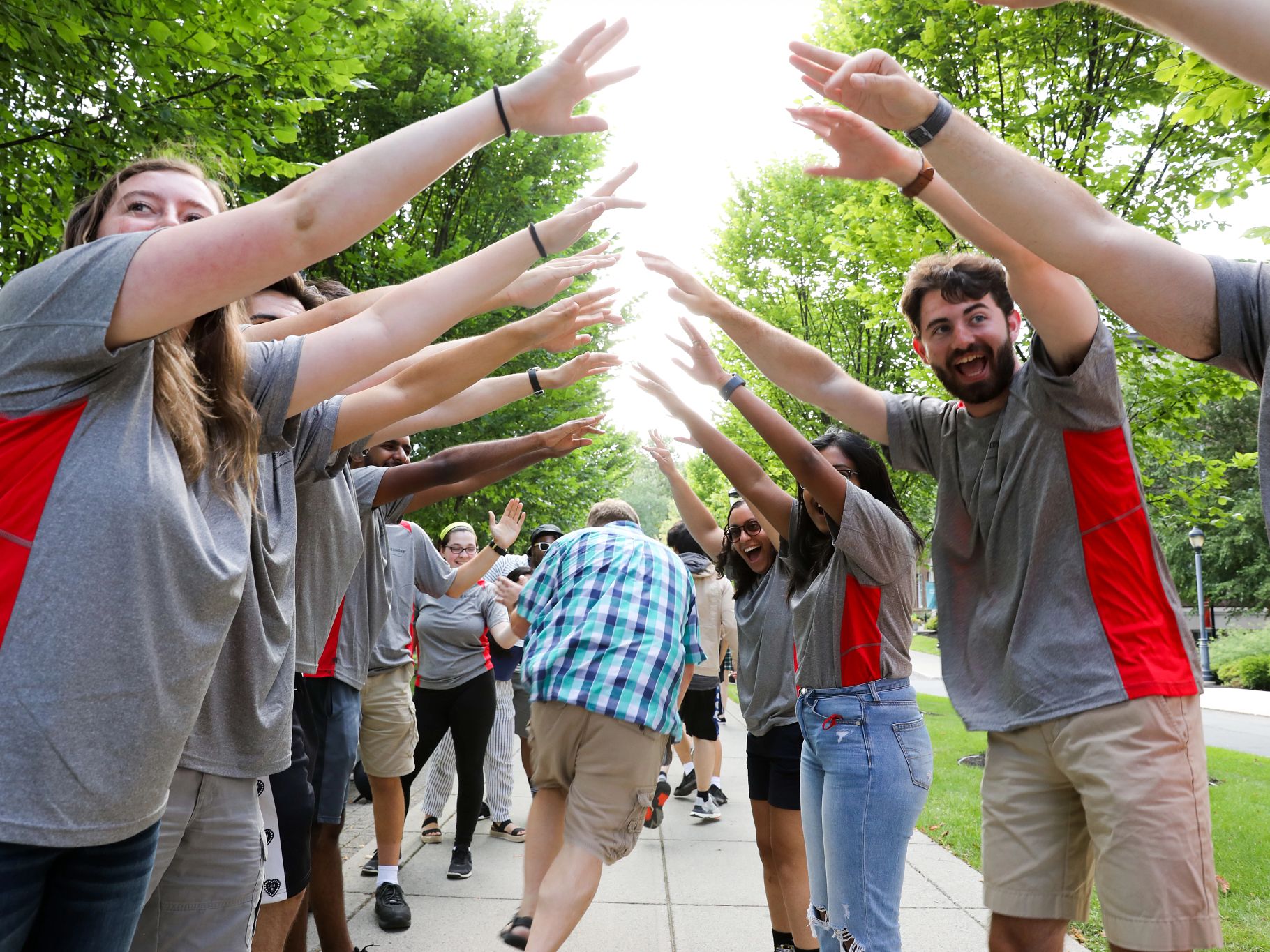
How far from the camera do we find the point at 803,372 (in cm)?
301

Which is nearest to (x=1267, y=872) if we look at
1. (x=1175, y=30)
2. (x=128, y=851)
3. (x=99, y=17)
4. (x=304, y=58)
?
(x=1175, y=30)

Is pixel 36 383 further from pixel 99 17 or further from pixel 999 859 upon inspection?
pixel 99 17

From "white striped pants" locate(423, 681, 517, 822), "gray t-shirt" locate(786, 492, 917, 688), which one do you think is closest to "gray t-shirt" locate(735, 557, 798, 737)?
"gray t-shirt" locate(786, 492, 917, 688)

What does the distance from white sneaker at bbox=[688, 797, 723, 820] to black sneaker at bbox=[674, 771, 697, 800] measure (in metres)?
0.85

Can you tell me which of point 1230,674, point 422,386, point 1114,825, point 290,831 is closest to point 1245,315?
point 1114,825

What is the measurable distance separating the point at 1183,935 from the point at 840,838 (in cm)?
123

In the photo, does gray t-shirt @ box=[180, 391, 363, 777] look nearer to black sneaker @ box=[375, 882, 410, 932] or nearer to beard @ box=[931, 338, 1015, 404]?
beard @ box=[931, 338, 1015, 404]

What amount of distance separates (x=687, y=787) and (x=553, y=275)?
24.4ft

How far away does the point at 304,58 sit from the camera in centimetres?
559

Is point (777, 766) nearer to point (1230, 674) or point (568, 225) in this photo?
point (568, 225)

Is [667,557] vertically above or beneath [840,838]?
above

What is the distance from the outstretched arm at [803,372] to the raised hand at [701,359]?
1.20 ft

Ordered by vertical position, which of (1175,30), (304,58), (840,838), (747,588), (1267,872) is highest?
(304,58)

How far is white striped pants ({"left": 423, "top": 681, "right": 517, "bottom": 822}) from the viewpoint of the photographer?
23.7 feet
